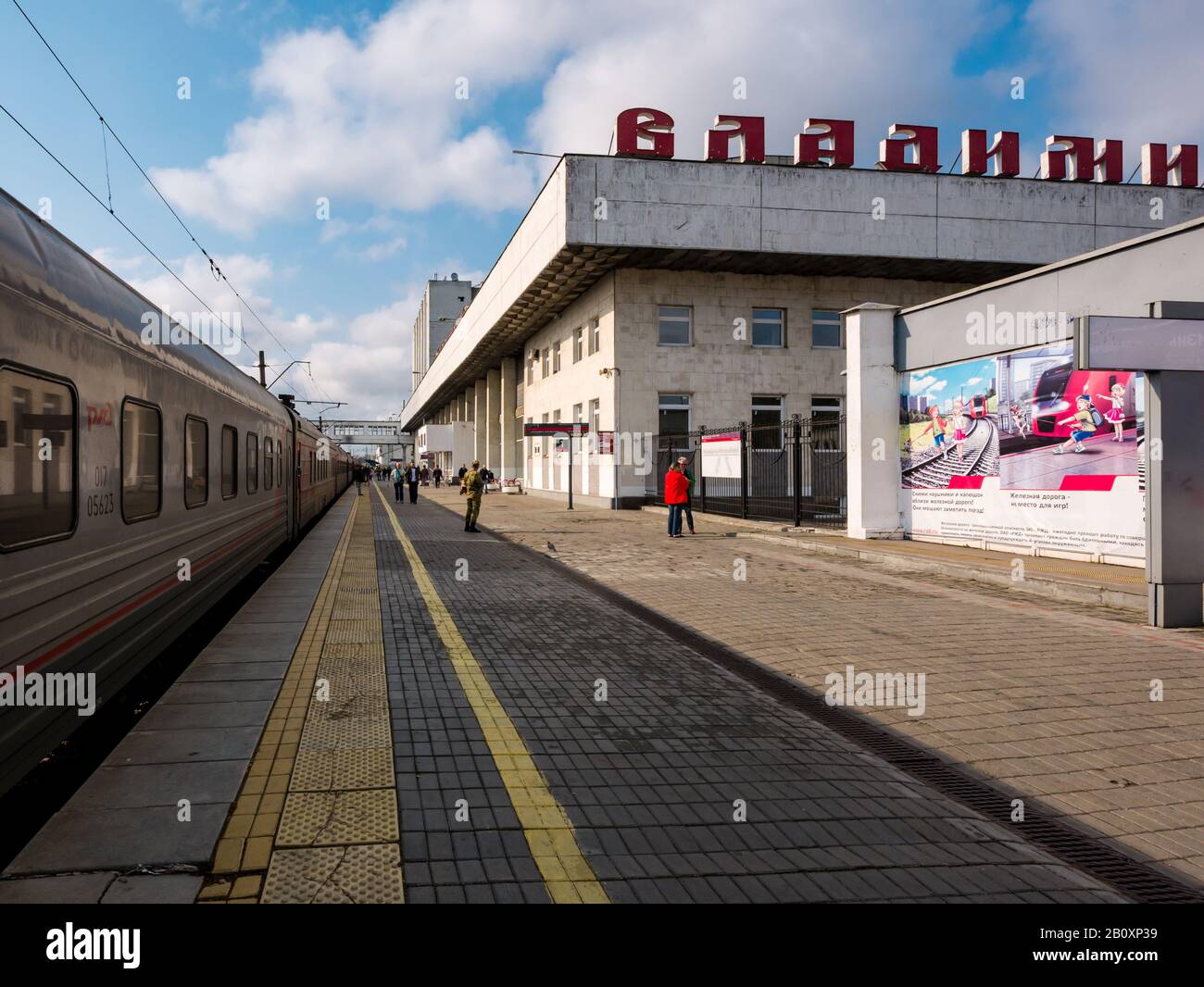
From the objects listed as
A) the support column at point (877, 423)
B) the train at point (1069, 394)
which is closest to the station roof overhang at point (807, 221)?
the support column at point (877, 423)

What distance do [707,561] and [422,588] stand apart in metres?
5.44

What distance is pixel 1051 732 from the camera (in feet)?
17.5

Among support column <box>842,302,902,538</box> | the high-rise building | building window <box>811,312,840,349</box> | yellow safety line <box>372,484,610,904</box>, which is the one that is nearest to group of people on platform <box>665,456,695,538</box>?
support column <box>842,302,902,538</box>

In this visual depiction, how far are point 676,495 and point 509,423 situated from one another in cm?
3296

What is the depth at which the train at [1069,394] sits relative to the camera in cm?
1079

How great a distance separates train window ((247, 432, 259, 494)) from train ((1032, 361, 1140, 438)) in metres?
10.6

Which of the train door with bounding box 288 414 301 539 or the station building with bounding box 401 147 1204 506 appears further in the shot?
the station building with bounding box 401 147 1204 506

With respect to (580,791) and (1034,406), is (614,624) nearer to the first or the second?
(580,791)

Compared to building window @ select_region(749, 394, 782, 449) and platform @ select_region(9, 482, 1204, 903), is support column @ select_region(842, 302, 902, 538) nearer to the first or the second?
platform @ select_region(9, 482, 1204, 903)

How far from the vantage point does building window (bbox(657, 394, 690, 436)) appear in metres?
30.0

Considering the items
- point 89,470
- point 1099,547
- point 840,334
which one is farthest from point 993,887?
point 840,334

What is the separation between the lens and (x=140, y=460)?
606 cm

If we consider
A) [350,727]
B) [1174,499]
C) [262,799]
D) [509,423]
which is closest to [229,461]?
[350,727]
